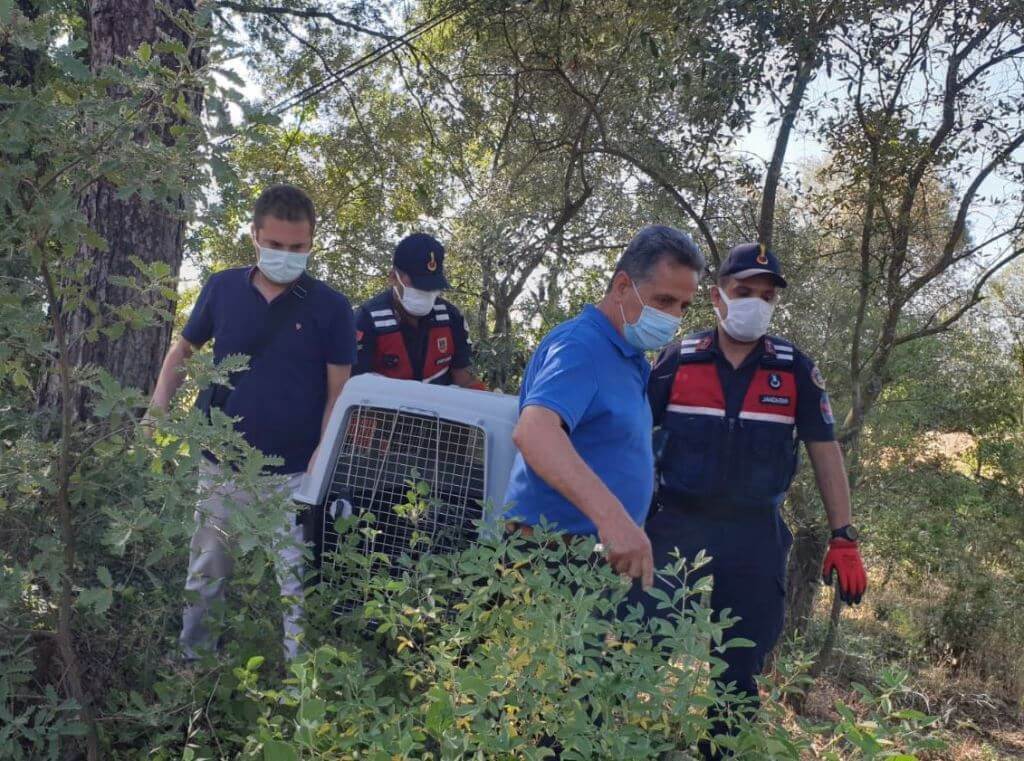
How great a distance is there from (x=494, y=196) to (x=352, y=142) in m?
5.99

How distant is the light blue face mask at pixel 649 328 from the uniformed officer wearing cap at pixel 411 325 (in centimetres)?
153

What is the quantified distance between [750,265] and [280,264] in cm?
174

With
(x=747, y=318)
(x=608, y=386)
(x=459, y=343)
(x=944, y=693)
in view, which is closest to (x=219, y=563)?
(x=608, y=386)

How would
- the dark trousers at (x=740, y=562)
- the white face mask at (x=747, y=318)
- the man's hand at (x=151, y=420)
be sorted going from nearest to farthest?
the man's hand at (x=151, y=420) → the dark trousers at (x=740, y=562) → the white face mask at (x=747, y=318)

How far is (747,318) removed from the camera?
3.95 m

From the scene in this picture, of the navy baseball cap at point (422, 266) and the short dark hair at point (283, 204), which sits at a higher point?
the short dark hair at point (283, 204)

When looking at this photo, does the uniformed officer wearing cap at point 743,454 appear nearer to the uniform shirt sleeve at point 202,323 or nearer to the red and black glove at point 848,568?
the red and black glove at point 848,568

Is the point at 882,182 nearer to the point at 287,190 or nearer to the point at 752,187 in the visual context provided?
the point at 752,187

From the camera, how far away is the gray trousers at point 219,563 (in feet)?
6.76

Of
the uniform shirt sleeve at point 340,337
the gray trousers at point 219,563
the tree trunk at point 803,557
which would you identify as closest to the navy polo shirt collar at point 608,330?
the gray trousers at point 219,563

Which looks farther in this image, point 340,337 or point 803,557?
point 803,557

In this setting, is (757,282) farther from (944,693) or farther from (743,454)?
(944,693)

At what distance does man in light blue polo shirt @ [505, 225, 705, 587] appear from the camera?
275 cm

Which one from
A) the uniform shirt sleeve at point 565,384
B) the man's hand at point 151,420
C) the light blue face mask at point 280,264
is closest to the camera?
the man's hand at point 151,420
